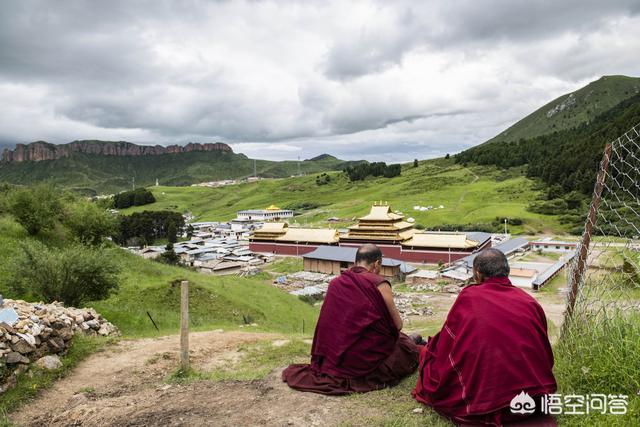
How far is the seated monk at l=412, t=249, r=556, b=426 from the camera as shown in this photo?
12.3ft

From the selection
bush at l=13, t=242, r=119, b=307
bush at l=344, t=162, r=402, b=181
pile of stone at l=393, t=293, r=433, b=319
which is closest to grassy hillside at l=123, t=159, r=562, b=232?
bush at l=344, t=162, r=402, b=181

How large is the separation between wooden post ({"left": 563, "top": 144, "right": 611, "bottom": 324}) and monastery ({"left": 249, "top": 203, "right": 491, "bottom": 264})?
3682cm

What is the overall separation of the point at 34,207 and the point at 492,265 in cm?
2053

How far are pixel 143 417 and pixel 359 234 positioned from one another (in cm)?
4145

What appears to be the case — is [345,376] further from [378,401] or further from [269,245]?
[269,245]

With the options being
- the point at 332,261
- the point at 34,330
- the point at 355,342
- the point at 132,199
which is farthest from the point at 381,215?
the point at 132,199

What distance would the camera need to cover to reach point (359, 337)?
5031 mm

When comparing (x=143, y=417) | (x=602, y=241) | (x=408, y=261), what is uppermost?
(x=602, y=241)

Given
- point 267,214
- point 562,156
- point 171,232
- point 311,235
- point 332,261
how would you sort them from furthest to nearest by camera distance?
1. point 267,214
2. point 562,156
3. point 171,232
4. point 311,235
5. point 332,261

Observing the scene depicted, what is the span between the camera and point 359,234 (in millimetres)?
45938

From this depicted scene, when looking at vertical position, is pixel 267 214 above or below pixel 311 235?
below

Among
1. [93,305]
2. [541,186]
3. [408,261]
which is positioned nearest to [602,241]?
[93,305]

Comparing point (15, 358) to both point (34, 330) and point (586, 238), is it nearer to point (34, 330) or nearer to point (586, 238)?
point (34, 330)

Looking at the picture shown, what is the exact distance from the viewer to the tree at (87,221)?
20.2m
